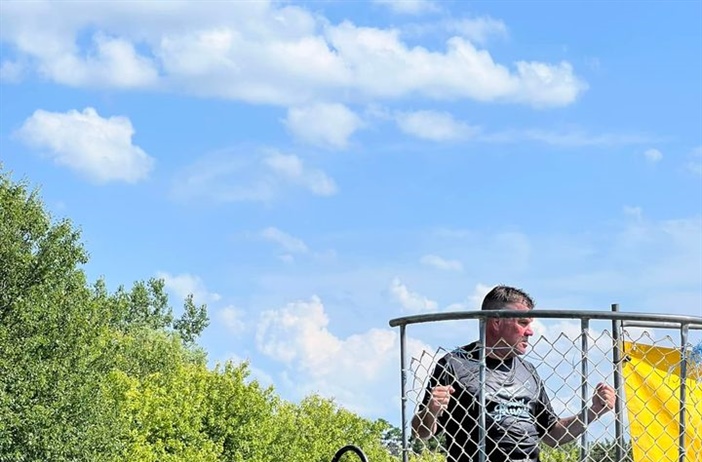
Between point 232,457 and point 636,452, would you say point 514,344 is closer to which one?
point 636,452

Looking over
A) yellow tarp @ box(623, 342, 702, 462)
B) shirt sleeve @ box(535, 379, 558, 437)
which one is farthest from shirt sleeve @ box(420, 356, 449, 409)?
yellow tarp @ box(623, 342, 702, 462)

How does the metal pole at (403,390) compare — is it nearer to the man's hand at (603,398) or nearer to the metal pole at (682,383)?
the man's hand at (603,398)

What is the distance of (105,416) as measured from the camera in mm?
43469

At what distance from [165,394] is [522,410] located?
138ft

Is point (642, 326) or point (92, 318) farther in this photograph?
point (92, 318)

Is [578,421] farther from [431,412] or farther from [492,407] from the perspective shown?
[431,412]

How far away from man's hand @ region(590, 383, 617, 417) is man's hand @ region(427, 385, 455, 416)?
1.88 ft

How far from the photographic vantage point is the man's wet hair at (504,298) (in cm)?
473

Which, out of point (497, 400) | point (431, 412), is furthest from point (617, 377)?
point (431, 412)

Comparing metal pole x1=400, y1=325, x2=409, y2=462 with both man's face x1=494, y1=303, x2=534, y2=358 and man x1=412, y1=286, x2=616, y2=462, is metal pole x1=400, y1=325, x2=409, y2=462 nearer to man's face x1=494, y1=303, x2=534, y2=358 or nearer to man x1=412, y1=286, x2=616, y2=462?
man x1=412, y1=286, x2=616, y2=462

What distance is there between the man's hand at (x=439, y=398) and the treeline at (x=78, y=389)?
37280mm

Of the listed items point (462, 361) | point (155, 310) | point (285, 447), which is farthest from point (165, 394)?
point (462, 361)

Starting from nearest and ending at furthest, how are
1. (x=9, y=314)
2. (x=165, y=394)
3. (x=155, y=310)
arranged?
1. (x=9, y=314)
2. (x=165, y=394)
3. (x=155, y=310)

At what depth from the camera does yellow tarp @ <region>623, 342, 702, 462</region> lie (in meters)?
4.75
